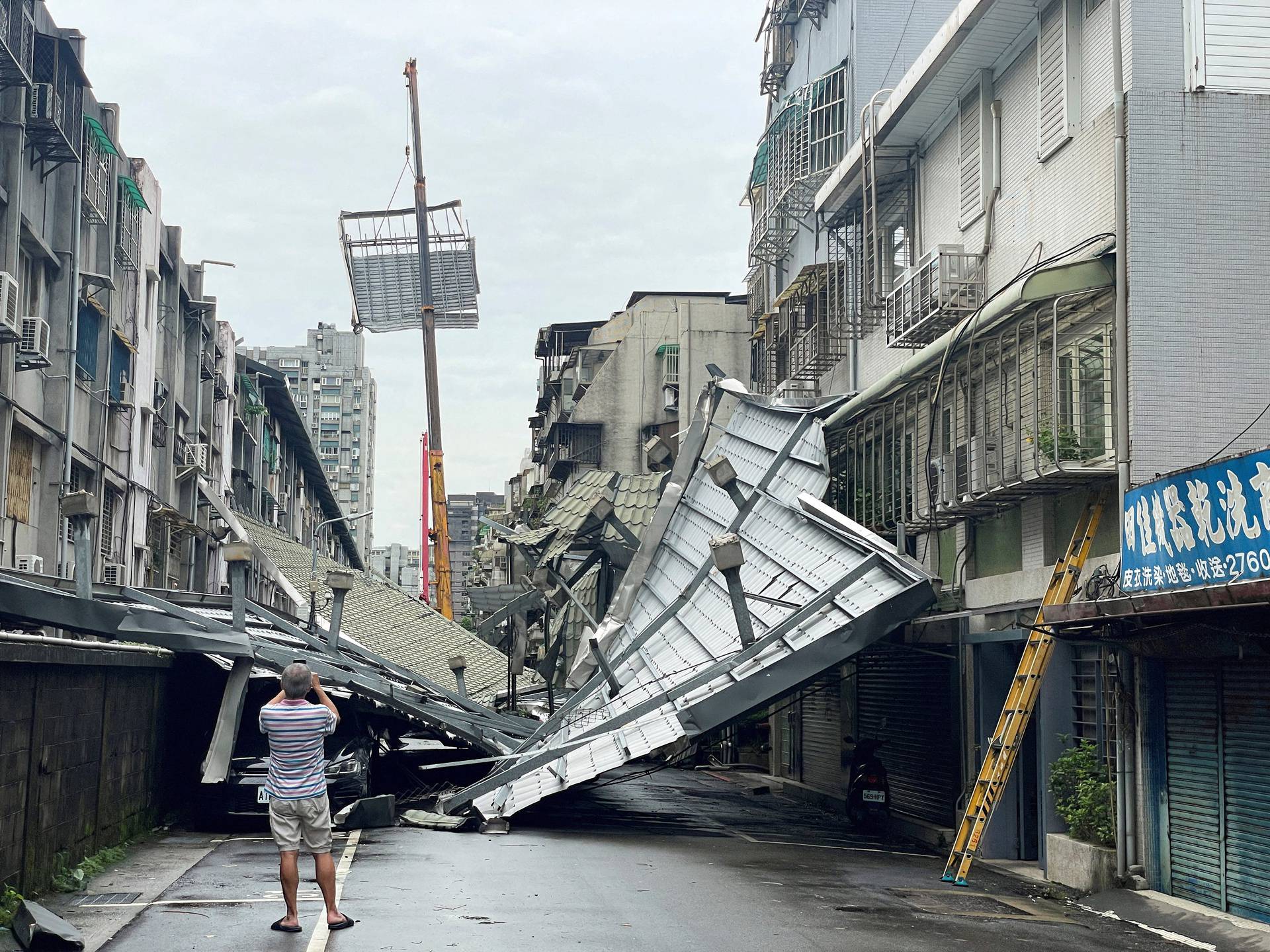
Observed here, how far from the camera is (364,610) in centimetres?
3541

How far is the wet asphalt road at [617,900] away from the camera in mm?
9641

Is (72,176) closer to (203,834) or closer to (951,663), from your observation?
(203,834)

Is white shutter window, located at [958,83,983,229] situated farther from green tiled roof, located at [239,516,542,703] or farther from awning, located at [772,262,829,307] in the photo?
green tiled roof, located at [239,516,542,703]

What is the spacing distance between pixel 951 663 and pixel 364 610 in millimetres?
19628

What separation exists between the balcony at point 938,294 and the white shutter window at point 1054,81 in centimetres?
224

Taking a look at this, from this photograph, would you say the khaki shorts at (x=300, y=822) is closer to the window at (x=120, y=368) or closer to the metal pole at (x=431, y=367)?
the window at (x=120, y=368)

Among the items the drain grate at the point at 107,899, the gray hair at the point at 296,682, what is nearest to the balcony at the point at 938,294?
the gray hair at the point at 296,682

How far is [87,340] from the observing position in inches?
1017

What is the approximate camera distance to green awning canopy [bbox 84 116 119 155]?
24203 millimetres

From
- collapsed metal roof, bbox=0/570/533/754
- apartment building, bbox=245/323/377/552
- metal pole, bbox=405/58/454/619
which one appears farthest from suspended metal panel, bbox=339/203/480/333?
apartment building, bbox=245/323/377/552

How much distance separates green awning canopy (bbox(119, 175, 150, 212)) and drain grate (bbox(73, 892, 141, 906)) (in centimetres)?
1910

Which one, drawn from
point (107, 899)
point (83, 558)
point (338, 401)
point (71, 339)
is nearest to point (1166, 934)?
point (107, 899)

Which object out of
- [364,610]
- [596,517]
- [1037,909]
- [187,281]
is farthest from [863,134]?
[187,281]

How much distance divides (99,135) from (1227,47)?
18.7 metres
